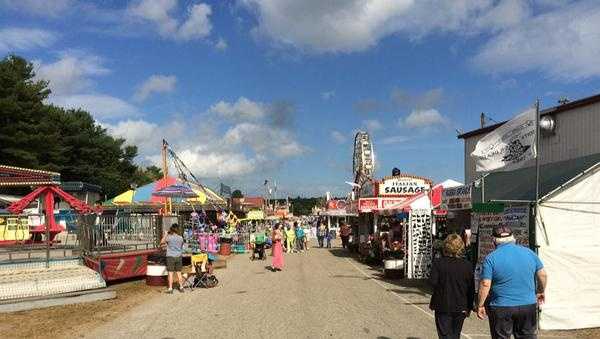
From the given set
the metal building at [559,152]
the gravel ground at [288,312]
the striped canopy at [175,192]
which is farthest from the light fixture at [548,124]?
the striped canopy at [175,192]

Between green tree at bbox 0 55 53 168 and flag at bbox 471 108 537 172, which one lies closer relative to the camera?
flag at bbox 471 108 537 172

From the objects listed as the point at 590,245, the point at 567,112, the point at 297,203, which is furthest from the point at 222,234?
the point at 297,203

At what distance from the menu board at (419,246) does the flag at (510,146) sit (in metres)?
4.72

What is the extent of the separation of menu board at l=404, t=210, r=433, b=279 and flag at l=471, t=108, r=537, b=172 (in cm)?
472

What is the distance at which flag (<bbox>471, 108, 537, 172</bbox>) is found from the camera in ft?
31.4

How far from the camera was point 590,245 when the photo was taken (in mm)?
9805

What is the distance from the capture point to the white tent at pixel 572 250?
9438mm

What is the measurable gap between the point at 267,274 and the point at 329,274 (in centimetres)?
200

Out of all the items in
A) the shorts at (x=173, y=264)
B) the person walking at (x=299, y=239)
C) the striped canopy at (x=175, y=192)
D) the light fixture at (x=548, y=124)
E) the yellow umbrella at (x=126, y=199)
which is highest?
the light fixture at (x=548, y=124)

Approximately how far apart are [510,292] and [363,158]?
1103 inches

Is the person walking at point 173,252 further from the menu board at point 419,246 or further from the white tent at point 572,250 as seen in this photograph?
the white tent at point 572,250

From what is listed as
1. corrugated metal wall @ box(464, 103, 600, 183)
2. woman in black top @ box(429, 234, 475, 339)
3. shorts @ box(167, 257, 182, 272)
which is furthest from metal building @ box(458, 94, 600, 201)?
shorts @ box(167, 257, 182, 272)

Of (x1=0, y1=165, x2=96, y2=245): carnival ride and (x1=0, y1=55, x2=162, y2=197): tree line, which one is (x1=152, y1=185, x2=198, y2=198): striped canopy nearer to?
(x1=0, y1=165, x2=96, y2=245): carnival ride

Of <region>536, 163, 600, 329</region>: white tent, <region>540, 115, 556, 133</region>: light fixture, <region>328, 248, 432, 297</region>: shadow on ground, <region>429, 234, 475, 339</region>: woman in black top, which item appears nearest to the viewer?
<region>429, 234, 475, 339</region>: woman in black top
